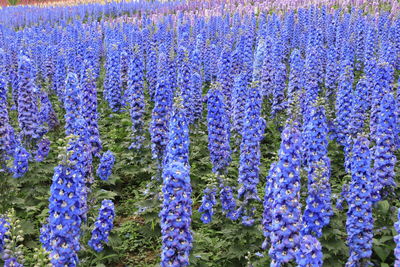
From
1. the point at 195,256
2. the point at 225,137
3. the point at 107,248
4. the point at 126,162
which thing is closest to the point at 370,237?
the point at 195,256

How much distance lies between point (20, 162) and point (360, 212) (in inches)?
260

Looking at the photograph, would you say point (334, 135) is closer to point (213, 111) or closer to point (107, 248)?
point (213, 111)

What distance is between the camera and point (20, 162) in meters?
9.07

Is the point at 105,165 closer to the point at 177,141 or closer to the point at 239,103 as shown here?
the point at 177,141

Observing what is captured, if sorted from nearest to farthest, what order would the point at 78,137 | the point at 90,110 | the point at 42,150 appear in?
the point at 78,137
the point at 90,110
the point at 42,150

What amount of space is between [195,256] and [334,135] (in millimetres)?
5345

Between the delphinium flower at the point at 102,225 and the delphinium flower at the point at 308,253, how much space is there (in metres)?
3.18

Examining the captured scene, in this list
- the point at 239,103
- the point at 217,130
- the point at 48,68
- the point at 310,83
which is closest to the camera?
the point at 217,130

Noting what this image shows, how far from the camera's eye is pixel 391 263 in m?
7.27

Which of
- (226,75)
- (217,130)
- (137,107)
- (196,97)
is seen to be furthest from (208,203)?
(226,75)

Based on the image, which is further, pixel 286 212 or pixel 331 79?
pixel 331 79

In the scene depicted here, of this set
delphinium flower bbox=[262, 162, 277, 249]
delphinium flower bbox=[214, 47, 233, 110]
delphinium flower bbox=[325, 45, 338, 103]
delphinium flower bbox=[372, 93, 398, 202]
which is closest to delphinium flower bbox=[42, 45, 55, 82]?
delphinium flower bbox=[214, 47, 233, 110]

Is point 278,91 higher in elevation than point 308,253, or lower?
higher

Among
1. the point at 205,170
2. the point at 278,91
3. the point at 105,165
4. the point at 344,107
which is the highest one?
the point at 278,91
